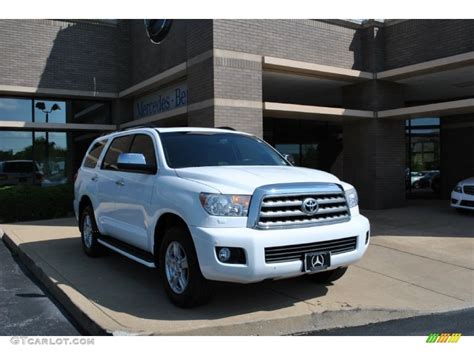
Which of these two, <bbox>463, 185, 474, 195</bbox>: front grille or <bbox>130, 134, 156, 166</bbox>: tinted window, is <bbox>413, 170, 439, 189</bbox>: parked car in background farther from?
<bbox>130, 134, 156, 166</bbox>: tinted window

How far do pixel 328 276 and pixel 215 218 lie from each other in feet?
6.47

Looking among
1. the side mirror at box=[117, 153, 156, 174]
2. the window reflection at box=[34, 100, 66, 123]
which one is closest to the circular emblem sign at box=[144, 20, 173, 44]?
the window reflection at box=[34, 100, 66, 123]

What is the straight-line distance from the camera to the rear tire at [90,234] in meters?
7.16

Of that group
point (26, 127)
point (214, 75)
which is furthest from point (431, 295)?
point (26, 127)

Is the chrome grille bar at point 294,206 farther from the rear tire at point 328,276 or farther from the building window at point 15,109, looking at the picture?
the building window at point 15,109

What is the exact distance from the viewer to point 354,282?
610 centimetres

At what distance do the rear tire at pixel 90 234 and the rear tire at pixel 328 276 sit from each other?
329 centimetres

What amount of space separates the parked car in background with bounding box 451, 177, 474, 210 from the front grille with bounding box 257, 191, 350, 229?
8.13 m

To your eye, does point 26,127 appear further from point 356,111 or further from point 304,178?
point 304,178

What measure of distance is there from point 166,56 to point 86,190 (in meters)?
6.89

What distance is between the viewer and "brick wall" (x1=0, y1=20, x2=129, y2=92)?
569 inches

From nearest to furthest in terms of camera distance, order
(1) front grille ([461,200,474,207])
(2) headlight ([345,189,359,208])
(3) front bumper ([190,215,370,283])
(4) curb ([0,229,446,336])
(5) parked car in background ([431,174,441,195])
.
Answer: (4) curb ([0,229,446,336]) < (3) front bumper ([190,215,370,283]) < (2) headlight ([345,189,359,208]) < (1) front grille ([461,200,474,207]) < (5) parked car in background ([431,174,441,195])

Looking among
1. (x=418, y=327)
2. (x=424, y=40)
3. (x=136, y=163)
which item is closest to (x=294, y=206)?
(x=418, y=327)

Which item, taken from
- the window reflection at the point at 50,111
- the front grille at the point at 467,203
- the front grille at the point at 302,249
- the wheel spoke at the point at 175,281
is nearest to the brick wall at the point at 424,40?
the front grille at the point at 467,203
